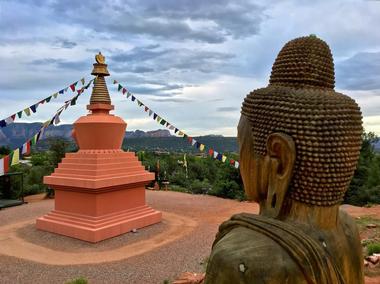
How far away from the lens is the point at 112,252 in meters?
8.38

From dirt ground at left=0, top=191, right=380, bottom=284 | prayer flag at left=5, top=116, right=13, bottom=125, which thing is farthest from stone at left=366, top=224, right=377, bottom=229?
prayer flag at left=5, top=116, right=13, bottom=125

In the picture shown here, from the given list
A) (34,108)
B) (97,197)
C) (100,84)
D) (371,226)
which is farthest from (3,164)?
(371,226)

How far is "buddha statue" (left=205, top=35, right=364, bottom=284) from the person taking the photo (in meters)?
1.87

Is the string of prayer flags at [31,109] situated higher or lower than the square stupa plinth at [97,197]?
higher

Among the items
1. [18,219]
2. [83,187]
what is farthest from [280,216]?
[18,219]

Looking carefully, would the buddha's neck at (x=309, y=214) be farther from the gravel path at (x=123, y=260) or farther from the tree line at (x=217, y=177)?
the tree line at (x=217, y=177)

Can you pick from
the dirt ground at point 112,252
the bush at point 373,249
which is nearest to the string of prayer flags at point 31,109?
the dirt ground at point 112,252

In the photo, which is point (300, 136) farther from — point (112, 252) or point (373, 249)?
point (112, 252)

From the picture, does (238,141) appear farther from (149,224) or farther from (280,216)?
(149,224)

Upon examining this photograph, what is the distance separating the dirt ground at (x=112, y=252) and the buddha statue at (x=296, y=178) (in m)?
4.38

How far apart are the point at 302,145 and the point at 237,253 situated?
2.34 feet

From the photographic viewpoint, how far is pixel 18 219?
38.5 feet

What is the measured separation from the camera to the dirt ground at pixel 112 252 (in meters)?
7.09

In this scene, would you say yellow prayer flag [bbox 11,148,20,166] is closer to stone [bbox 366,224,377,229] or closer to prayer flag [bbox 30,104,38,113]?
prayer flag [bbox 30,104,38,113]
